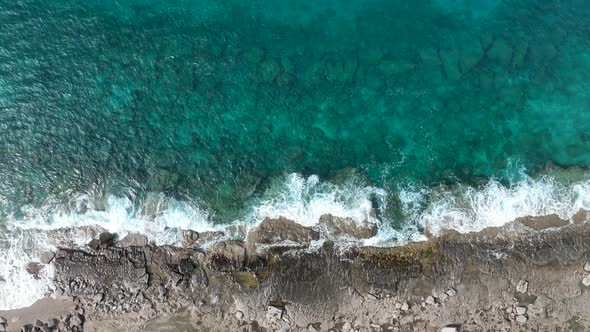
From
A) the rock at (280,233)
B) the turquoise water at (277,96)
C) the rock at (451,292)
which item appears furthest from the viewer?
the turquoise water at (277,96)

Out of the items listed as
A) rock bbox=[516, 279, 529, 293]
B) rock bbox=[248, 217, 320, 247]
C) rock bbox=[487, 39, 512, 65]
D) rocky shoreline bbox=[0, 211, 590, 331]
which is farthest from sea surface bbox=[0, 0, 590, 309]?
rock bbox=[516, 279, 529, 293]

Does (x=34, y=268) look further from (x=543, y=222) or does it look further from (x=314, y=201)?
(x=543, y=222)

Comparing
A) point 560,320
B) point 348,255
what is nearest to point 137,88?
point 348,255

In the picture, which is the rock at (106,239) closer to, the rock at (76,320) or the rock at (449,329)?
the rock at (76,320)

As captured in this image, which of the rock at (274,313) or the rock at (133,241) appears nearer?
the rock at (274,313)

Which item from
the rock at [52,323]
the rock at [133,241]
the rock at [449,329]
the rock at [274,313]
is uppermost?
the rock at [133,241]

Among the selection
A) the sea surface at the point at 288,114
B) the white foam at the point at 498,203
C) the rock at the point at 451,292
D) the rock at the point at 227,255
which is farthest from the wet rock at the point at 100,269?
the rock at the point at 451,292

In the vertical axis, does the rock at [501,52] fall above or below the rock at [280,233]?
above
